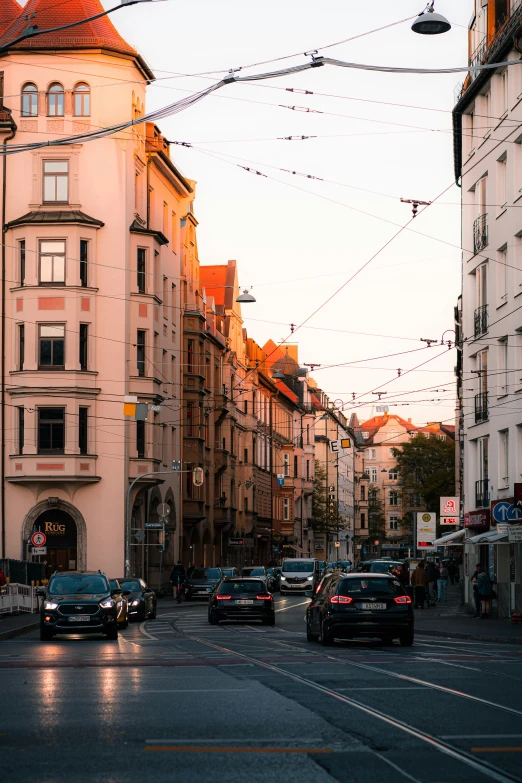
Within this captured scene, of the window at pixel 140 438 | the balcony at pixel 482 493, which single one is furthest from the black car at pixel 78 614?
the window at pixel 140 438

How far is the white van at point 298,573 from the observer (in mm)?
69438

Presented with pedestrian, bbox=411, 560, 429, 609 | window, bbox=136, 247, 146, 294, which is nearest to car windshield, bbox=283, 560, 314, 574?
window, bbox=136, 247, 146, 294

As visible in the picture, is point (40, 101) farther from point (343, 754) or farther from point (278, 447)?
point (278, 447)

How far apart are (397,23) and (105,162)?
36286 millimetres

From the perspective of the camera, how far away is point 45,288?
5456 cm

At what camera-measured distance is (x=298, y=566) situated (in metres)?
70.1

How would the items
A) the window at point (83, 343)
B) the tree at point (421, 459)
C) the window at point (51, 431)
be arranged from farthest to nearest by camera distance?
1. the tree at point (421, 459)
2. the window at point (83, 343)
3. the window at point (51, 431)

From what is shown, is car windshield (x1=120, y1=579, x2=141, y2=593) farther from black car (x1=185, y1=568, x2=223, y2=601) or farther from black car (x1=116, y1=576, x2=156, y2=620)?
black car (x1=185, y1=568, x2=223, y2=601)

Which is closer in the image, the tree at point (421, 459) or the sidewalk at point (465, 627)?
the sidewalk at point (465, 627)

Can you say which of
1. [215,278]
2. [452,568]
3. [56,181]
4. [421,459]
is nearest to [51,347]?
[56,181]

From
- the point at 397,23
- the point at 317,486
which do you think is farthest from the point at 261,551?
the point at 397,23

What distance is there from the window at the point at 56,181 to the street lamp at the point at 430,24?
36257mm

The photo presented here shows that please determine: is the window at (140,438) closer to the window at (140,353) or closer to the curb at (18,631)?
the window at (140,353)

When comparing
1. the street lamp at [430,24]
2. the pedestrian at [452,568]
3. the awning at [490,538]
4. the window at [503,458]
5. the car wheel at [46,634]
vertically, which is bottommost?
the pedestrian at [452,568]
